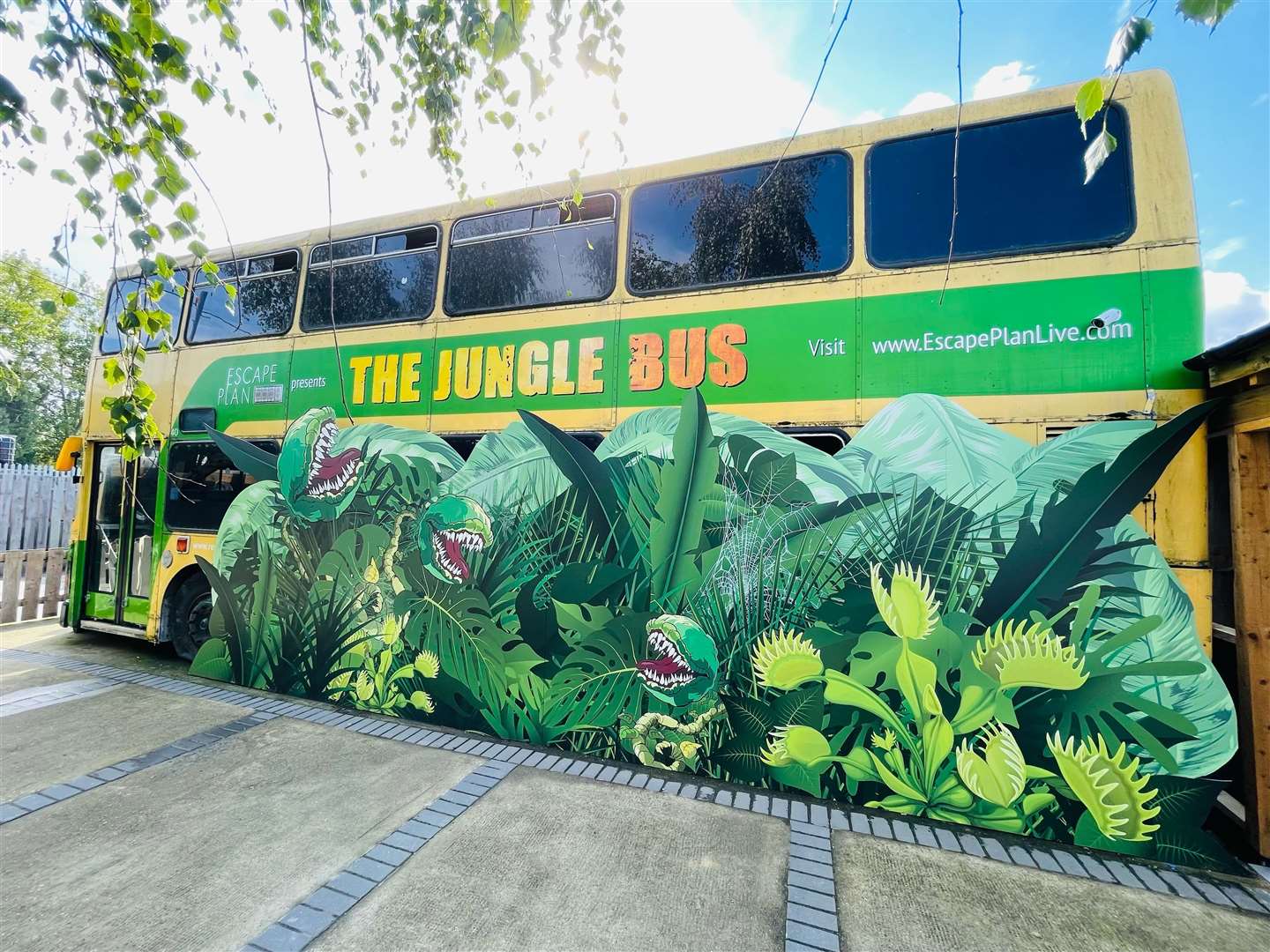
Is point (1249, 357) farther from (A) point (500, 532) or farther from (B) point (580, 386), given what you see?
(A) point (500, 532)

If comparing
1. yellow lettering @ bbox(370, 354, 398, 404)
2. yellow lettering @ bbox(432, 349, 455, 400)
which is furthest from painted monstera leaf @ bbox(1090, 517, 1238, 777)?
yellow lettering @ bbox(370, 354, 398, 404)

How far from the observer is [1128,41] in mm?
1523

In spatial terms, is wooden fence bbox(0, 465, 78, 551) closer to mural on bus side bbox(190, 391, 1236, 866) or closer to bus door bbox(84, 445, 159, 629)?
bus door bbox(84, 445, 159, 629)

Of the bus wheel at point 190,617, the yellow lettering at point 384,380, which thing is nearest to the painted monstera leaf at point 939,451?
the yellow lettering at point 384,380

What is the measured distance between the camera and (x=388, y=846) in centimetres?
313

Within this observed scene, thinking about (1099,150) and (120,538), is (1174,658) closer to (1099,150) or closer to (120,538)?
(1099,150)

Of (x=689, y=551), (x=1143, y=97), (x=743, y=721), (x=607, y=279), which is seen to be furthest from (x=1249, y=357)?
(x=607, y=279)

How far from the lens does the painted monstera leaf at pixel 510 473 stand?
4410 millimetres

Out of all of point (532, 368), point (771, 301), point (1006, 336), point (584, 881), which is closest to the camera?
point (584, 881)

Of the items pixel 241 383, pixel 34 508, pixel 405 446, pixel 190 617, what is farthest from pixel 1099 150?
pixel 34 508

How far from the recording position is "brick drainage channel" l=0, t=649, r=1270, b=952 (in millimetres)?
2660

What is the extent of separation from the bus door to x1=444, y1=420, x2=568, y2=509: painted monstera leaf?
4017mm

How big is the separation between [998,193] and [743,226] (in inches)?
61.8

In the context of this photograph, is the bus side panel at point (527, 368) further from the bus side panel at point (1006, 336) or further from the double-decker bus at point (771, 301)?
the bus side panel at point (1006, 336)
